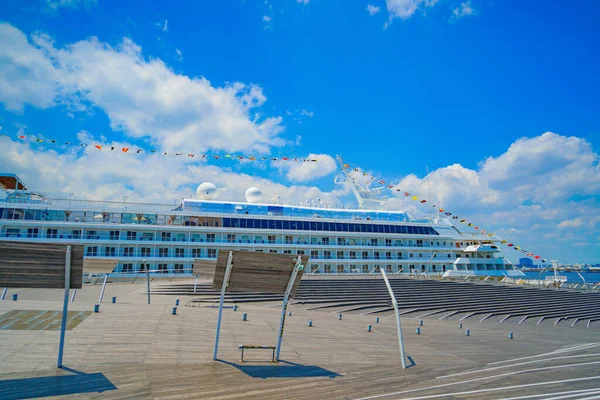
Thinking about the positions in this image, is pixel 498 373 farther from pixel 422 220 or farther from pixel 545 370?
pixel 422 220

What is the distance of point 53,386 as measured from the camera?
253 inches

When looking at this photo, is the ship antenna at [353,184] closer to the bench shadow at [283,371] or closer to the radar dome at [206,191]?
the radar dome at [206,191]

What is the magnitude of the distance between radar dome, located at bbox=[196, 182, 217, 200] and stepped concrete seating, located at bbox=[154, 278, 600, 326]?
22.9 metres

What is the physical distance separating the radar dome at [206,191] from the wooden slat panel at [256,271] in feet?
139

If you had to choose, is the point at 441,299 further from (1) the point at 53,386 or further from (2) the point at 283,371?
(1) the point at 53,386

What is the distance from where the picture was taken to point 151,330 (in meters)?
11.0

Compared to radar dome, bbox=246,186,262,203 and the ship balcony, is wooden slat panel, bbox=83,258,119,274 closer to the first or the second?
the ship balcony

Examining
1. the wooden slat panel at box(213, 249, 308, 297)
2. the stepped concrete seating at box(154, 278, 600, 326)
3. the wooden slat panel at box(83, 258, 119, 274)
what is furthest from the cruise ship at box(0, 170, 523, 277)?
the wooden slat panel at box(213, 249, 308, 297)

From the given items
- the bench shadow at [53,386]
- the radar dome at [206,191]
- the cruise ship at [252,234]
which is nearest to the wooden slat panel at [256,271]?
the bench shadow at [53,386]

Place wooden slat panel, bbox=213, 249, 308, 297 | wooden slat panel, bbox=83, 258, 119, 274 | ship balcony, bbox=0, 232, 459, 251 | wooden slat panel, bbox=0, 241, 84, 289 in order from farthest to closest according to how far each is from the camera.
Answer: ship balcony, bbox=0, 232, 459, 251
wooden slat panel, bbox=83, 258, 119, 274
wooden slat panel, bbox=213, 249, 308, 297
wooden slat panel, bbox=0, 241, 84, 289

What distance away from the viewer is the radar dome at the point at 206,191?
50.4 m

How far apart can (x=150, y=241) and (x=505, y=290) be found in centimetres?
3850

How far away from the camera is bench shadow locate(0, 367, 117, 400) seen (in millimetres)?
6036

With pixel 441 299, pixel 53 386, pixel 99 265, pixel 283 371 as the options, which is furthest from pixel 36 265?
pixel 441 299
